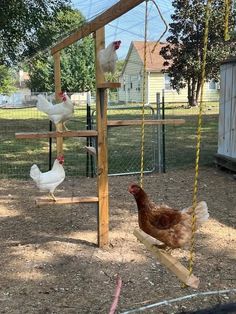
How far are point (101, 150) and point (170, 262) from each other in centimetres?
164

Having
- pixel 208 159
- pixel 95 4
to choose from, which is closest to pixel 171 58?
pixel 208 159

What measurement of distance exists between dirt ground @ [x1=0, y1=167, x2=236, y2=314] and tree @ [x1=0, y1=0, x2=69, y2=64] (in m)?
9.45

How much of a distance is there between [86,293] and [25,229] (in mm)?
1537

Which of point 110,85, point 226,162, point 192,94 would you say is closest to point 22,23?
point 192,94

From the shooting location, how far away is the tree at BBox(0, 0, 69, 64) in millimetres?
13633

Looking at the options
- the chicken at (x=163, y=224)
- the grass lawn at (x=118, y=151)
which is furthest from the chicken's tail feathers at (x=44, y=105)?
the grass lawn at (x=118, y=151)

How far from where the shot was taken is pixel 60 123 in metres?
4.22

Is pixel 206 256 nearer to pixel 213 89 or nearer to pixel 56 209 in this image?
pixel 56 209

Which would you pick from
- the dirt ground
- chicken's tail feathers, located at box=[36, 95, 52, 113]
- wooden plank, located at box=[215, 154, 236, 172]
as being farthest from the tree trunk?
chicken's tail feathers, located at box=[36, 95, 52, 113]

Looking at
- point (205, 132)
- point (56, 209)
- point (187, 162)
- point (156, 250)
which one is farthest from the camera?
point (205, 132)

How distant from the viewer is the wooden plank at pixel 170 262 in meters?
2.13

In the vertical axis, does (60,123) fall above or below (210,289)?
above

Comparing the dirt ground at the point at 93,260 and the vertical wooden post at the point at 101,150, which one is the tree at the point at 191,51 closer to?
the dirt ground at the point at 93,260

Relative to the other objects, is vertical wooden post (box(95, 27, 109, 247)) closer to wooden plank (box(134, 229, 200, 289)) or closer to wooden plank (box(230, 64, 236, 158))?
wooden plank (box(134, 229, 200, 289))
